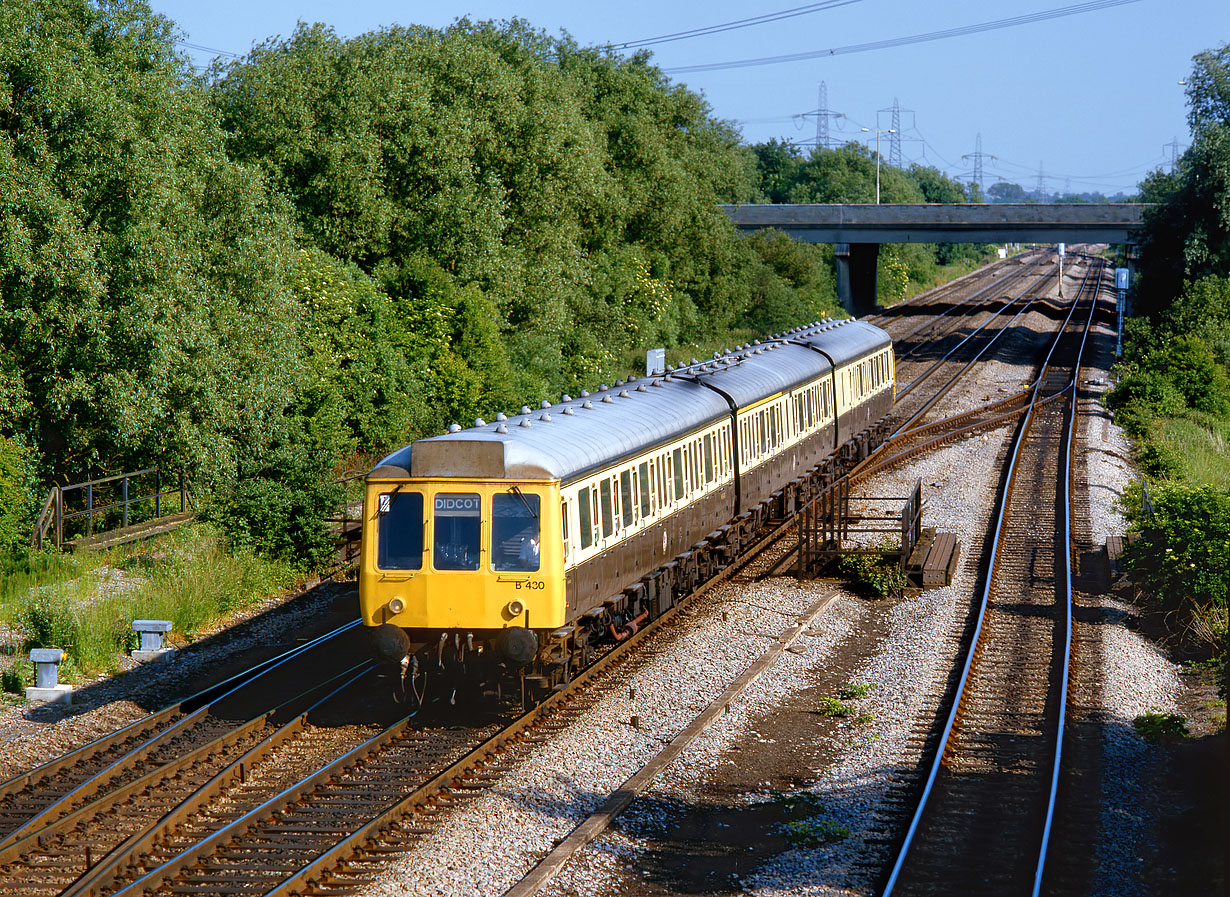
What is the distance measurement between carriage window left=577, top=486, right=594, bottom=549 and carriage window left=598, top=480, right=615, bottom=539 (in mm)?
456

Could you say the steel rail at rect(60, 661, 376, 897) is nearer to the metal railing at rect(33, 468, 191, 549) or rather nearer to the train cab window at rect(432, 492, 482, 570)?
the train cab window at rect(432, 492, 482, 570)

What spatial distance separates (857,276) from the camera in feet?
250

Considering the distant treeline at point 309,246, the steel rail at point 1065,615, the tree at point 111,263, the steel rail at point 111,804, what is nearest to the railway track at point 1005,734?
the steel rail at point 1065,615

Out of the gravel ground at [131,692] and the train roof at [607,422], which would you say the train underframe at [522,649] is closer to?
the train roof at [607,422]

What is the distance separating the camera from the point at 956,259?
12019cm

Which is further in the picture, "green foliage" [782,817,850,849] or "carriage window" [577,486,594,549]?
"carriage window" [577,486,594,549]

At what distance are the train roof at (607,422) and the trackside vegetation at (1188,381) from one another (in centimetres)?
686

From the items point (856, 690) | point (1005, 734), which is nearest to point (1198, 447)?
point (856, 690)

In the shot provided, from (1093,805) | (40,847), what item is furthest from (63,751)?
(1093,805)

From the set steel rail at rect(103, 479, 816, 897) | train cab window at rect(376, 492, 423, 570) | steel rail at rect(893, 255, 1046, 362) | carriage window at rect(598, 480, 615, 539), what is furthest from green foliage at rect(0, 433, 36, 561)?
steel rail at rect(893, 255, 1046, 362)

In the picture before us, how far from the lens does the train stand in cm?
1337

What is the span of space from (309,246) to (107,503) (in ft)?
37.0

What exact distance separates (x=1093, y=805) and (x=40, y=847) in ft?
29.8

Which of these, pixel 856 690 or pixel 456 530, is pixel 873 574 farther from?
pixel 456 530
